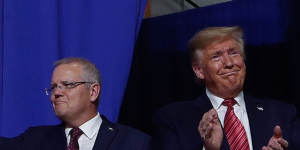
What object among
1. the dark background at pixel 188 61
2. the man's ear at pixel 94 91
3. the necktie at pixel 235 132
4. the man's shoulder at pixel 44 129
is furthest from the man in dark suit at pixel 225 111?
the dark background at pixel 188 61

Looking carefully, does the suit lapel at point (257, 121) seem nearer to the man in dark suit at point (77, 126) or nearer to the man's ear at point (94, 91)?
the man in dark suit at point (77, 126)

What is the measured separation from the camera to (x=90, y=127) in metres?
1.79

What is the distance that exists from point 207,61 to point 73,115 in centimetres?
52

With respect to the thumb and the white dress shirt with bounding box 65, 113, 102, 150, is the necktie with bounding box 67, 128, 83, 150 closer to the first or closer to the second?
the white dress shirt with bounding box 65, 113, 102, 150

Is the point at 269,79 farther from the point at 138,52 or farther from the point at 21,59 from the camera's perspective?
the point at 21,59

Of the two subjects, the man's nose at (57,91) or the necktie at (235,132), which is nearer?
the necktie at (235,132)

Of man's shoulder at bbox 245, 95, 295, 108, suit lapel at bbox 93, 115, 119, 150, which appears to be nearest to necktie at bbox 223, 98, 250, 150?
man's shoulder at bbox 245, 95, 295, 108

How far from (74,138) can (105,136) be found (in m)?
0.11

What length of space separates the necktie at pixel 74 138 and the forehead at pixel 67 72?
0.19 meters

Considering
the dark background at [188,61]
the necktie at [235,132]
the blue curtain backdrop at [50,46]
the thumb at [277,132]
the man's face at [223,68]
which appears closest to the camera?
the thumb at [277,132]

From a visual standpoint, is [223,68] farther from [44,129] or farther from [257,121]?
[44,129]

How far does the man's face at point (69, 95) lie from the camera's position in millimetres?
1752

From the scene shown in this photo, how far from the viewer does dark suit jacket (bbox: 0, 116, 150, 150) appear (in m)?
1.71

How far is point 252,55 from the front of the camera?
265cm
